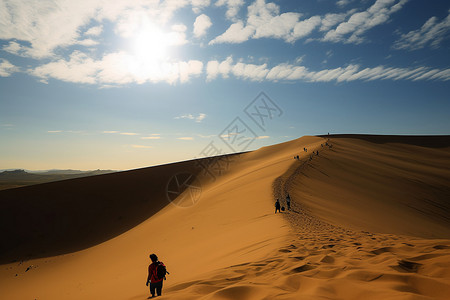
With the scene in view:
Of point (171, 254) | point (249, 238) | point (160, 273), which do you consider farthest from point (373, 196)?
point (160, 273)

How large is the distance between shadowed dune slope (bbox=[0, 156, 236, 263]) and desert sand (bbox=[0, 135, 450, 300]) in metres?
0.11

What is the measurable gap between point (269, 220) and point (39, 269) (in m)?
13.3

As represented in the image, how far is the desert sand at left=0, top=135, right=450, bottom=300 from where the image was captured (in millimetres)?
3436

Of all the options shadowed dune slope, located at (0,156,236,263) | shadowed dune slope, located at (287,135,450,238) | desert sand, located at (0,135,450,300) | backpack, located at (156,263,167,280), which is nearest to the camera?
desert sand, located at (0,135,450,300)

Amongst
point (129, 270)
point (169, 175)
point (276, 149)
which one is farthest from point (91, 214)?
point (276, 149)

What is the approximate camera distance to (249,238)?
742 centimetres

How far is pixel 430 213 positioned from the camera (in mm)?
12805

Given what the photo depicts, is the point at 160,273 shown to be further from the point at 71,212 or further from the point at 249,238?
the point at 71,212

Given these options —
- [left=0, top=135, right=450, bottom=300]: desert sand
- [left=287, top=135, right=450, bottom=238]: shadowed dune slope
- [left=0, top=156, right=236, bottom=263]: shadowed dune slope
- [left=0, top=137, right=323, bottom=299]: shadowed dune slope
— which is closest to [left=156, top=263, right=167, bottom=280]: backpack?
[left=0, top=135, right=450, bottom=300]: desert sand

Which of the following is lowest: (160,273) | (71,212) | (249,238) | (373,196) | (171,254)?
(71,212)

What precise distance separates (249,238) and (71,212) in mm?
20116

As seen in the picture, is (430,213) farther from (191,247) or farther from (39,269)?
(39,269)

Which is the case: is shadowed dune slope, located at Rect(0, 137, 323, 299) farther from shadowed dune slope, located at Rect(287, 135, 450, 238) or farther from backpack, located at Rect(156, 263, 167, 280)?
shadowed dune slope, located at Rect(287, 135, 450, 238)

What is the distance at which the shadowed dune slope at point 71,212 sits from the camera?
1681 cm
